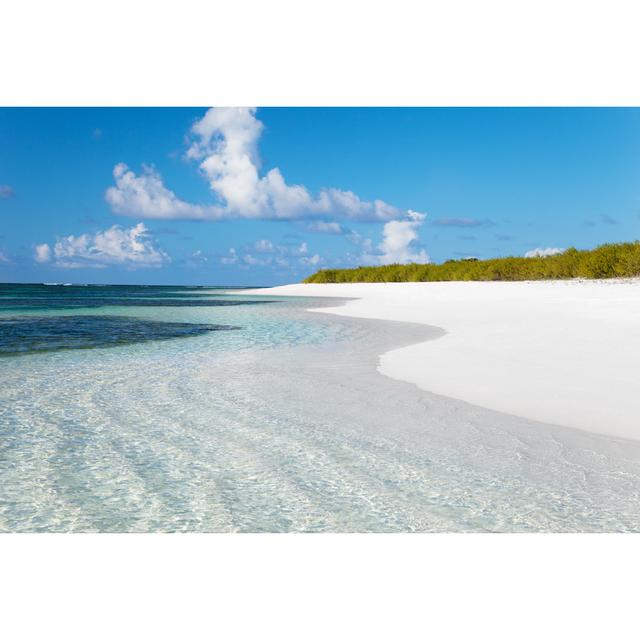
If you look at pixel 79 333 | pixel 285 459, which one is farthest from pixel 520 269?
pixel 285 459

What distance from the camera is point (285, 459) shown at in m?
4.61

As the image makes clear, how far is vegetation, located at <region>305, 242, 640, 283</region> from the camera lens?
31.0 m

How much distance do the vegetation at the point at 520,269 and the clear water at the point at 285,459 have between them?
27.4m

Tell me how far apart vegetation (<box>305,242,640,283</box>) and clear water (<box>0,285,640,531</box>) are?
27.4m

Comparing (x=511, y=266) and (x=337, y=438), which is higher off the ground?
(x=511, y=266)

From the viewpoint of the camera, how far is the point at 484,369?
8.12 m

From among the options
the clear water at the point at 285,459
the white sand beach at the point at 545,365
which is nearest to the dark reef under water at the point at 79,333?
the clear water at the point at 285,459

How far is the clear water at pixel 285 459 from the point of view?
3.58 meters

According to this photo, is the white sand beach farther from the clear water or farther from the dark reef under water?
the dark reef under water

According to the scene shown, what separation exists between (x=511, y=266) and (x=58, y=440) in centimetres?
3997

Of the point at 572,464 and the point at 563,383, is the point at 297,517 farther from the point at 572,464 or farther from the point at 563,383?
the point at 563,383

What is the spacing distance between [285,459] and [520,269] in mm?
38643

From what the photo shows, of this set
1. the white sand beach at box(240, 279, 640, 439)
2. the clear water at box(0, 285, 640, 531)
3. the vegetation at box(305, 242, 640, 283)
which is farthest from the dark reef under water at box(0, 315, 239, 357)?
the vegetation at box(305, 242, 640, 283)
